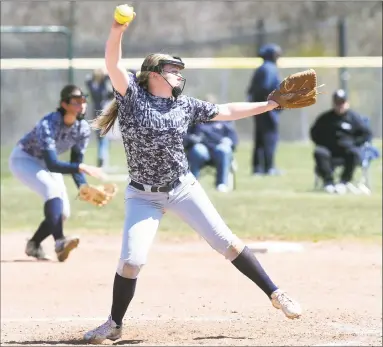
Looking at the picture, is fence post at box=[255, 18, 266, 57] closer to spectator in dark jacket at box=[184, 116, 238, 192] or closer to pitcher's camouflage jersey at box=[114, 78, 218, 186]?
spectator in dark jacket at box=[184, 116, 238, 192]

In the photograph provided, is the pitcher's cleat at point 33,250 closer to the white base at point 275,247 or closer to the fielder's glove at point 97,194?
the fielder's glove at point 97,194

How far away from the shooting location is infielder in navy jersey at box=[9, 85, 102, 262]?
920 cm

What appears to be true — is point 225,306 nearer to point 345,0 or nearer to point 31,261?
point 31,261

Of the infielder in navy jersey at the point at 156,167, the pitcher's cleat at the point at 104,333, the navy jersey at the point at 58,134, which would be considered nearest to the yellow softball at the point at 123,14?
the infielder in navy jersey at the point at 156,167

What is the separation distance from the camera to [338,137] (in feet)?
50.1

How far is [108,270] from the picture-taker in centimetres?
987

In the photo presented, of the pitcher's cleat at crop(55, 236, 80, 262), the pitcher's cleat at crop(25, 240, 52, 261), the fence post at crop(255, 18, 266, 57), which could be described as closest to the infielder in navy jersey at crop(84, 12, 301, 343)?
the pitcher's cleat at crop(55, 236, 80, 262)

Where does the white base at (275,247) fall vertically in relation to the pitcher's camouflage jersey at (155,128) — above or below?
below

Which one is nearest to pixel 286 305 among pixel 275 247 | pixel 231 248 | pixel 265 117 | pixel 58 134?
pixel 231 248

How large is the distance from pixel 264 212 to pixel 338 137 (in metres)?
2.19

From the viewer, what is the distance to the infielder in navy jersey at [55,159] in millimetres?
9195

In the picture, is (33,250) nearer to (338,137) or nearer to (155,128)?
(155,128)

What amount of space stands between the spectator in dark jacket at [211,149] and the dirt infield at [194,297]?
3.70 metres

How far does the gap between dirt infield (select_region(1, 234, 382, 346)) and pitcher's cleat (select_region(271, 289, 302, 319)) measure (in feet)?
0.57
